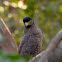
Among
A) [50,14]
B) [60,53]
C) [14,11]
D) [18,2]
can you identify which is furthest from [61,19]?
[60,53]

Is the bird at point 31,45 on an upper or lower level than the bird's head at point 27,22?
lower

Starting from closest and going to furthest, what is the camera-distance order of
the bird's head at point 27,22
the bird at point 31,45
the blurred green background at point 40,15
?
the bird at point 31,45, the bird's head at point 27,22, the blurred green background at point 40,15

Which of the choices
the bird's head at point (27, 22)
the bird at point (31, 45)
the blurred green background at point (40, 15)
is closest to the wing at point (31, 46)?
the bird at point (31, 45)

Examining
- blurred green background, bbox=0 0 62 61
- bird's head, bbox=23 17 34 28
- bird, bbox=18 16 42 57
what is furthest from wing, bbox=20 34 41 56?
blurred green background, bbox=0 0 62 61

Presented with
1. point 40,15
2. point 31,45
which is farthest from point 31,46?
point 40,15

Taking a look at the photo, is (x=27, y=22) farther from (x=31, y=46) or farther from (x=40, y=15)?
(x=40, y=15)

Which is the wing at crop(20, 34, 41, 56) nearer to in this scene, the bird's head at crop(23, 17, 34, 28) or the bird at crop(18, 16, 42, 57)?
the bird at crop(18, 16, 42, 57)

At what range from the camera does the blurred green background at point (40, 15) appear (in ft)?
16.1

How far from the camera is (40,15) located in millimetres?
5809

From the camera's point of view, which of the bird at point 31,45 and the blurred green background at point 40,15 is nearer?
the bird at point 31,45

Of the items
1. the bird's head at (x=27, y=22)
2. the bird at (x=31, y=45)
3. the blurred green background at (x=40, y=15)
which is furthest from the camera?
the blurred green background at (x=40, y=15)

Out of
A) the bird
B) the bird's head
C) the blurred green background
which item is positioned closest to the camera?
the bird

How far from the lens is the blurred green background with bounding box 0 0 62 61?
489cm

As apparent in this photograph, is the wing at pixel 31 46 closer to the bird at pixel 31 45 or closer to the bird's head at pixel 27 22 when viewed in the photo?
the bird at pixel 31 45
